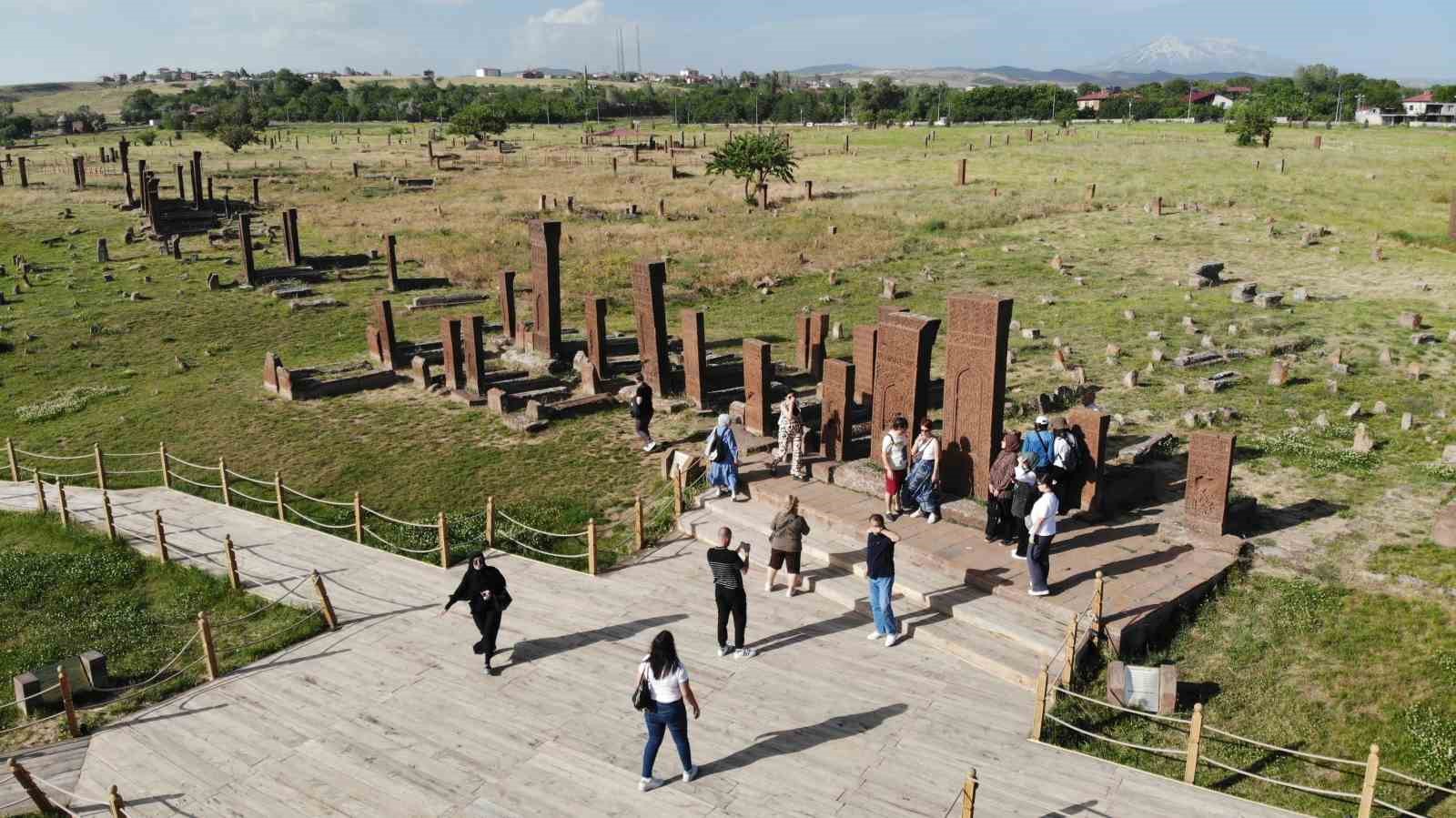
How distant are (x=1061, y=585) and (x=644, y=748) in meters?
5.68

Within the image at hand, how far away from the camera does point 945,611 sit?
1269cm

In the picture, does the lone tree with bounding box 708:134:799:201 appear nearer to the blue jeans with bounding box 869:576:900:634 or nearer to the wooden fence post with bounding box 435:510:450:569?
the wooden fence post with bounding box 435:510:450:569

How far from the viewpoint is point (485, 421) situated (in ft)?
74.0

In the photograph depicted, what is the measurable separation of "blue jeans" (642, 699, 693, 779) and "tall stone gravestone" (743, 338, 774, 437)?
10123 mm

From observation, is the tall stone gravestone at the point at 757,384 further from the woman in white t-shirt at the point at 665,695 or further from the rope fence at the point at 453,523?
the woman in white t-shirt at the point at 665,695

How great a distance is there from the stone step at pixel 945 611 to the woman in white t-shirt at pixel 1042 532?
39cm

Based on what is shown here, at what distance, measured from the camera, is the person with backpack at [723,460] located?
52.6ft

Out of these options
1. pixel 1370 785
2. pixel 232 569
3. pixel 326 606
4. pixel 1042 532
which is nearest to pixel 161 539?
pixel 232 569

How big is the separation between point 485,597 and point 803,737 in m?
3.93

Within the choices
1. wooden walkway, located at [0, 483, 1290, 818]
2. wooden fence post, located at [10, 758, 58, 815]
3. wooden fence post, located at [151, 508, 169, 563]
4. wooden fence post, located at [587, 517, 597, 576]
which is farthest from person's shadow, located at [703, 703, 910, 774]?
wooden fence post, located at [151, 508, 169, 563]

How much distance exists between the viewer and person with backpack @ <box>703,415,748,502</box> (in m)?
16.0

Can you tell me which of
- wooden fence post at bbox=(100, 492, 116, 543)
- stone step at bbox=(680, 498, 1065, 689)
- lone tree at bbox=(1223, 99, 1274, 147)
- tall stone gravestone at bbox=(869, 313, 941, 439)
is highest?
lone tree at bbox=(1223, 99, 1274, 147)

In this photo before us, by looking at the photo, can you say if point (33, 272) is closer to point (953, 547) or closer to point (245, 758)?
point (245, 758)

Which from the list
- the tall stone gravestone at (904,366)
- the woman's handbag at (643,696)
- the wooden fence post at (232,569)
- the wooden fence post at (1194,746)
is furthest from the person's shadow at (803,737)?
the wooden fence post at (232,569)
